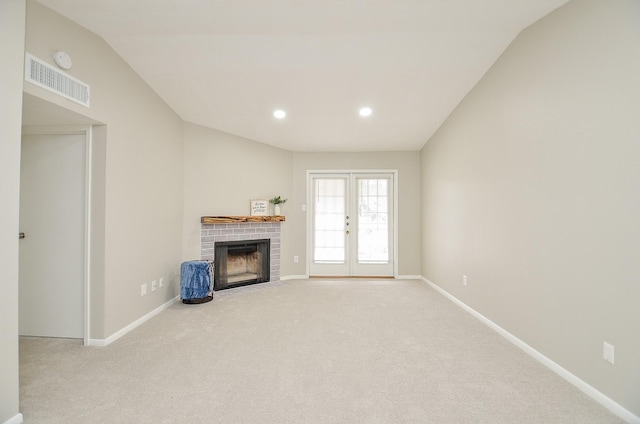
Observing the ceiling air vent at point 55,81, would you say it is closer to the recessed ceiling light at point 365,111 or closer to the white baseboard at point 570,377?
the recessed ceiling light at point 365,111

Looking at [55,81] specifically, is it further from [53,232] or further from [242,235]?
[242,235]

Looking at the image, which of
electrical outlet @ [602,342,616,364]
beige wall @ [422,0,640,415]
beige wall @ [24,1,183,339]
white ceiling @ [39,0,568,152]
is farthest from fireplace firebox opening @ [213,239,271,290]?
electrical outlet @ [602,342,616,364]

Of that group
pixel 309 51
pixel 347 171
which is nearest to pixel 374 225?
pixel 347 171

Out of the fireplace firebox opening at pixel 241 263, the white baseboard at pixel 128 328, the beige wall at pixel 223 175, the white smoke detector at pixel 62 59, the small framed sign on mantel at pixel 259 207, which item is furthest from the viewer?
the small framed sign on mantel at pixel 259 207

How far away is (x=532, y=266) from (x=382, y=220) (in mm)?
3424

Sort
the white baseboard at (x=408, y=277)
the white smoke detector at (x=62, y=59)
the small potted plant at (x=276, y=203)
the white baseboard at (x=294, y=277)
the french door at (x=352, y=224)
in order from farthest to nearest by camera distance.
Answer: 1. the french door at (x=352, y=224)
2. the white baseboard at (x=408, y=277)
3. the white baseboard at (x=294, y=277)
4. the small potted plant at (x=276, y=203)
5. the white smoke detector at (x=62, y=59)

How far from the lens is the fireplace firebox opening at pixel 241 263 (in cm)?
495

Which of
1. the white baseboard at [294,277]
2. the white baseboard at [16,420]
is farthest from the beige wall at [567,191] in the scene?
the white baseboard at [16,420]

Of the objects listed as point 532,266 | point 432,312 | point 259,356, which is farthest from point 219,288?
point 532,266

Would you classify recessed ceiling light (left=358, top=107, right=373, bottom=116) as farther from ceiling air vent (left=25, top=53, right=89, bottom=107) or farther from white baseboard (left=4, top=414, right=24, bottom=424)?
white baseboard (left=4, top=414, right=24, bottom=424)

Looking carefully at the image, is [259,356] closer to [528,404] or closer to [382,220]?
[528,404]

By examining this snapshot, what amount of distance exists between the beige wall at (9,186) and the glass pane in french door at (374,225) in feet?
16.1

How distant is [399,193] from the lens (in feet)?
19.7

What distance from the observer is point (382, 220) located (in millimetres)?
6066
